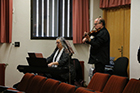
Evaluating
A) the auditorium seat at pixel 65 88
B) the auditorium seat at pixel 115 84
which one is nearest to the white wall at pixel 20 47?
the auditorium seat at pixel 115 84

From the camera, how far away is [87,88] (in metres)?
2.99

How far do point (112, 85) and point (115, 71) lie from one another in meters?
1.69

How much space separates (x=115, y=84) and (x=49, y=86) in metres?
0.81

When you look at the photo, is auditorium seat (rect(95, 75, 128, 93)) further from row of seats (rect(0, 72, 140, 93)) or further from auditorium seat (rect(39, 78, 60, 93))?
auditorium seat (rect(39, 78, 60, 93))

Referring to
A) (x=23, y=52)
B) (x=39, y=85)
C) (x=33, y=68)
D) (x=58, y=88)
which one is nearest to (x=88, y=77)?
(x=23, y=52)

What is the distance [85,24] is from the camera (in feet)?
19.0

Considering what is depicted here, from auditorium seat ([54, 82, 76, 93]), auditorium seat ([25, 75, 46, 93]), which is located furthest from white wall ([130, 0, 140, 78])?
auditorium seat ([54, 82, 76, 93])

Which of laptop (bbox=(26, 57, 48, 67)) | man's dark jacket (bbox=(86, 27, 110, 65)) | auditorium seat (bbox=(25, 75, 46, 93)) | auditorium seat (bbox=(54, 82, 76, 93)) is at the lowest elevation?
auditorium seat (bbox=(25, 75, 46, 93))

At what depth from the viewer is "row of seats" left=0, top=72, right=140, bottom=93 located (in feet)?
8.38

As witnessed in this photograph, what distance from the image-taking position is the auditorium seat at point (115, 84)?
2809mm

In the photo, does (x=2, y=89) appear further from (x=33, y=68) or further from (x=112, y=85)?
(x=112, y=85)

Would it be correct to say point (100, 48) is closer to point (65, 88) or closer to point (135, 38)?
point (135, 38)

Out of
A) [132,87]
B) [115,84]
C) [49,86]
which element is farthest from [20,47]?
[132,87]

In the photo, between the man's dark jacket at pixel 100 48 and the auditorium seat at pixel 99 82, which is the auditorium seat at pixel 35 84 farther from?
the man's dark jacket at pixel 100 48
